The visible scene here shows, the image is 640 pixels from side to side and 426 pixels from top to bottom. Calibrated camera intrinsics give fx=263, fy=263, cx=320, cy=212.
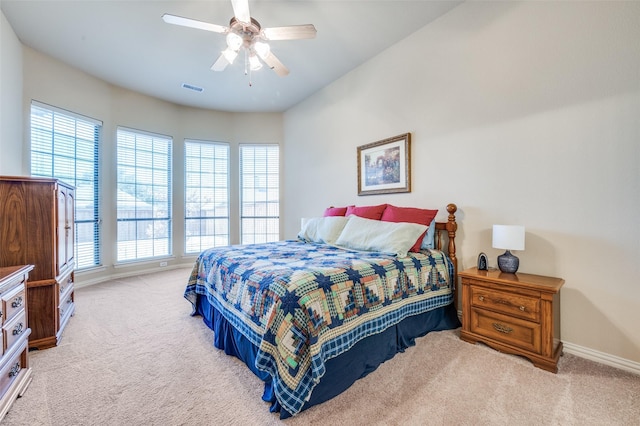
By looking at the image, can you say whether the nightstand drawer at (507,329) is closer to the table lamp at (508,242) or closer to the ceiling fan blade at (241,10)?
the table lamp at (508,242)

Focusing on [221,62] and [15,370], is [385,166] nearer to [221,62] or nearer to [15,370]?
[221,62]

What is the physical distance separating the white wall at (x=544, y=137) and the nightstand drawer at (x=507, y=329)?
1.45 ft

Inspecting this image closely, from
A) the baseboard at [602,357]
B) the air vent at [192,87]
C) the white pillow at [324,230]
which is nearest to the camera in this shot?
the baseboard at [602,357]

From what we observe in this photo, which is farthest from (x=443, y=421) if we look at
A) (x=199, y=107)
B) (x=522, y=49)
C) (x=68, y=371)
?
(x=199, y=107)

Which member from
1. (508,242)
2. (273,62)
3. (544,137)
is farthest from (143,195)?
(544,137)

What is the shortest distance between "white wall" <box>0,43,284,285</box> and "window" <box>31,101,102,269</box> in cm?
9

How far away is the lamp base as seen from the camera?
2.20 m

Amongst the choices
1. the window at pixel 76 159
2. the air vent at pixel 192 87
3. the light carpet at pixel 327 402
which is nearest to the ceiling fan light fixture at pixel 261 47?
the air vent at pixel 192 87

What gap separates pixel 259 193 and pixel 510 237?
4.50 metres

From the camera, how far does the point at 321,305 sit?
5.12 ft

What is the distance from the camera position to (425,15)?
2.78 m

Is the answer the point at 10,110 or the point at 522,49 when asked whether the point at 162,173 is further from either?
the point at 522,49

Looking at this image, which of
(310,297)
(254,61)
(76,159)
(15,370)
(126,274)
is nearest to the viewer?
(310,297)

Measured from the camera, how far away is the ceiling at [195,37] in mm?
2609
